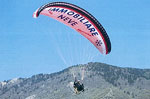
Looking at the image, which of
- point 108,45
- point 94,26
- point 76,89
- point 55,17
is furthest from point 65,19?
point 76,89

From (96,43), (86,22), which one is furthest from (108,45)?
(86,22)

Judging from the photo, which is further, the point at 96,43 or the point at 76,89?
the point at 96,43

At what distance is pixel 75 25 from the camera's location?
41.3 meters

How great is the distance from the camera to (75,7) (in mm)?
40000

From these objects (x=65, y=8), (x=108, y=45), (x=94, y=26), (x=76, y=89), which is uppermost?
(x=65, y=8)

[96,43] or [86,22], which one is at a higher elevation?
[86,22]

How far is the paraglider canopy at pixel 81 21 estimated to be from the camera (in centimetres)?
3994

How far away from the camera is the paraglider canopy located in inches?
1572

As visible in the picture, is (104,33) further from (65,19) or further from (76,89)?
(76,89)

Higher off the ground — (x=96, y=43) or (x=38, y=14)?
(x=38, y=14)

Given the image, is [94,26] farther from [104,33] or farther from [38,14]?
[38,14]

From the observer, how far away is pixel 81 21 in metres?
40.7

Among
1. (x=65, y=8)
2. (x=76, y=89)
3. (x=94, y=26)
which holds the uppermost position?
(x=65, y=8)

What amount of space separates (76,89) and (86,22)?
9121 millimetres
